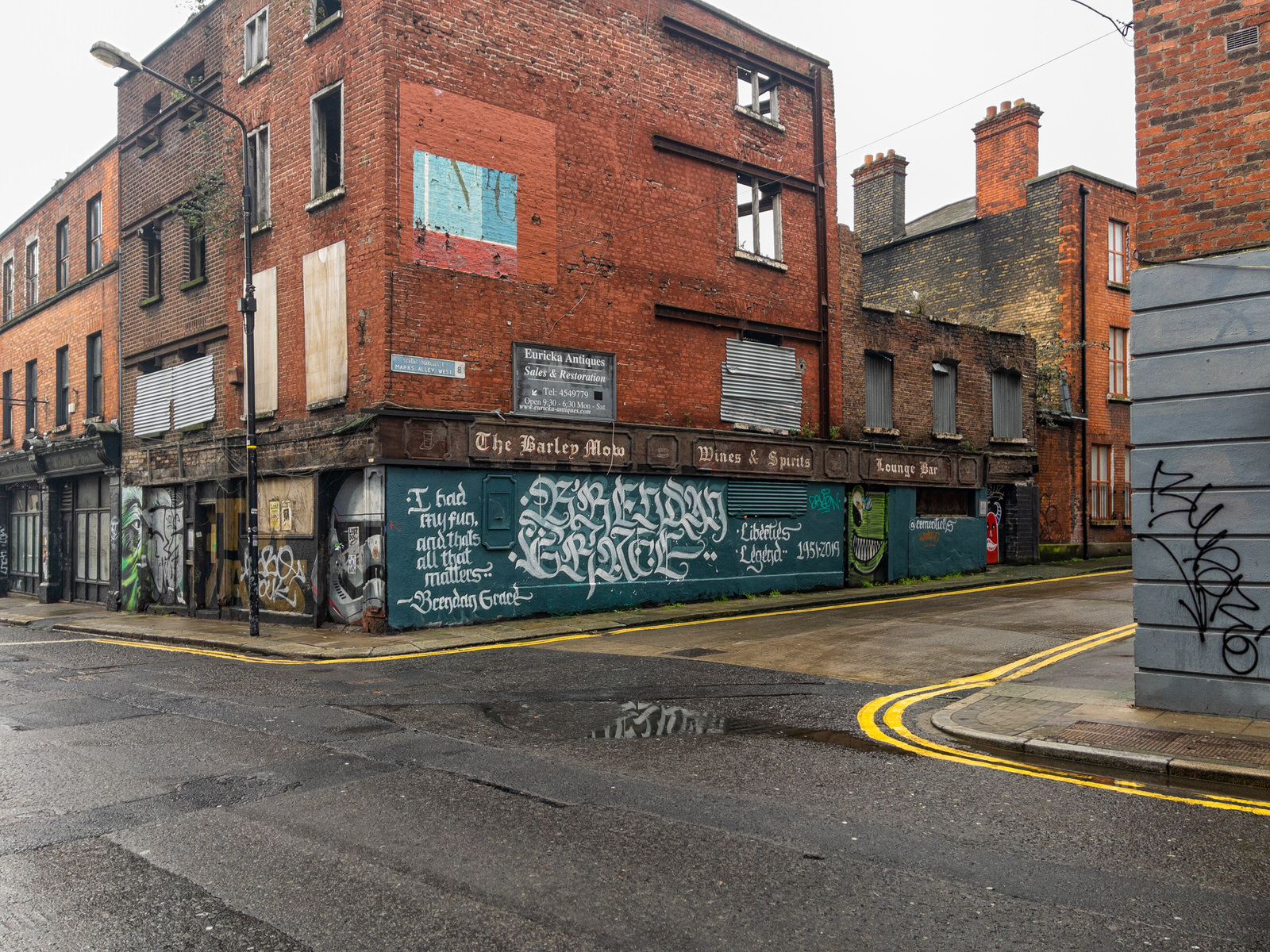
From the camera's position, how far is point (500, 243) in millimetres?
16938

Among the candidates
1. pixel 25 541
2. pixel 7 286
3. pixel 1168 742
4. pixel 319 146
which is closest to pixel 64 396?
pixel 25 541

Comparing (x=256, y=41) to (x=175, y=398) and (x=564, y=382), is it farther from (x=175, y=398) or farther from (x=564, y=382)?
(x=564, y=382)

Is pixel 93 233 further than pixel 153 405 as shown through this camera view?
Yes

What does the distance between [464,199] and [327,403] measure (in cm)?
440

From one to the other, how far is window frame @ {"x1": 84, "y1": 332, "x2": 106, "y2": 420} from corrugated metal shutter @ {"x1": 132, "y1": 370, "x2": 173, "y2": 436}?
2.68 m

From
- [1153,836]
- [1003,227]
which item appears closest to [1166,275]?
[1153,836]

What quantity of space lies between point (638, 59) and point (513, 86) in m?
3.45

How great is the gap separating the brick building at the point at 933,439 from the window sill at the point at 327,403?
39.7 feet

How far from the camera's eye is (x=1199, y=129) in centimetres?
851

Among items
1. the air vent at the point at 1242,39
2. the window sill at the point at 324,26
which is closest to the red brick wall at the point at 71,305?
the window sill at the point at 324,26

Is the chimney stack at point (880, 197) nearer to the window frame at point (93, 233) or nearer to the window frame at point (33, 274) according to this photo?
the window frame at point (93, 233)

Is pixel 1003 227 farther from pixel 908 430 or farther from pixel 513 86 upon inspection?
pixel 513 86

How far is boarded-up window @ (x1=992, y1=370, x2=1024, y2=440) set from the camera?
85.7 ft

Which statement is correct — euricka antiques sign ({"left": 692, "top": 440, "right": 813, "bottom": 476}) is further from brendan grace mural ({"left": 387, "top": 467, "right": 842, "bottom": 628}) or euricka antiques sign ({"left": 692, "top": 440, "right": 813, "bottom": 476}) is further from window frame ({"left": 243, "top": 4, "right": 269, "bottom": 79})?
window frame ({"left": 243, "top": 4, "right": 269, "bottom": 79})
